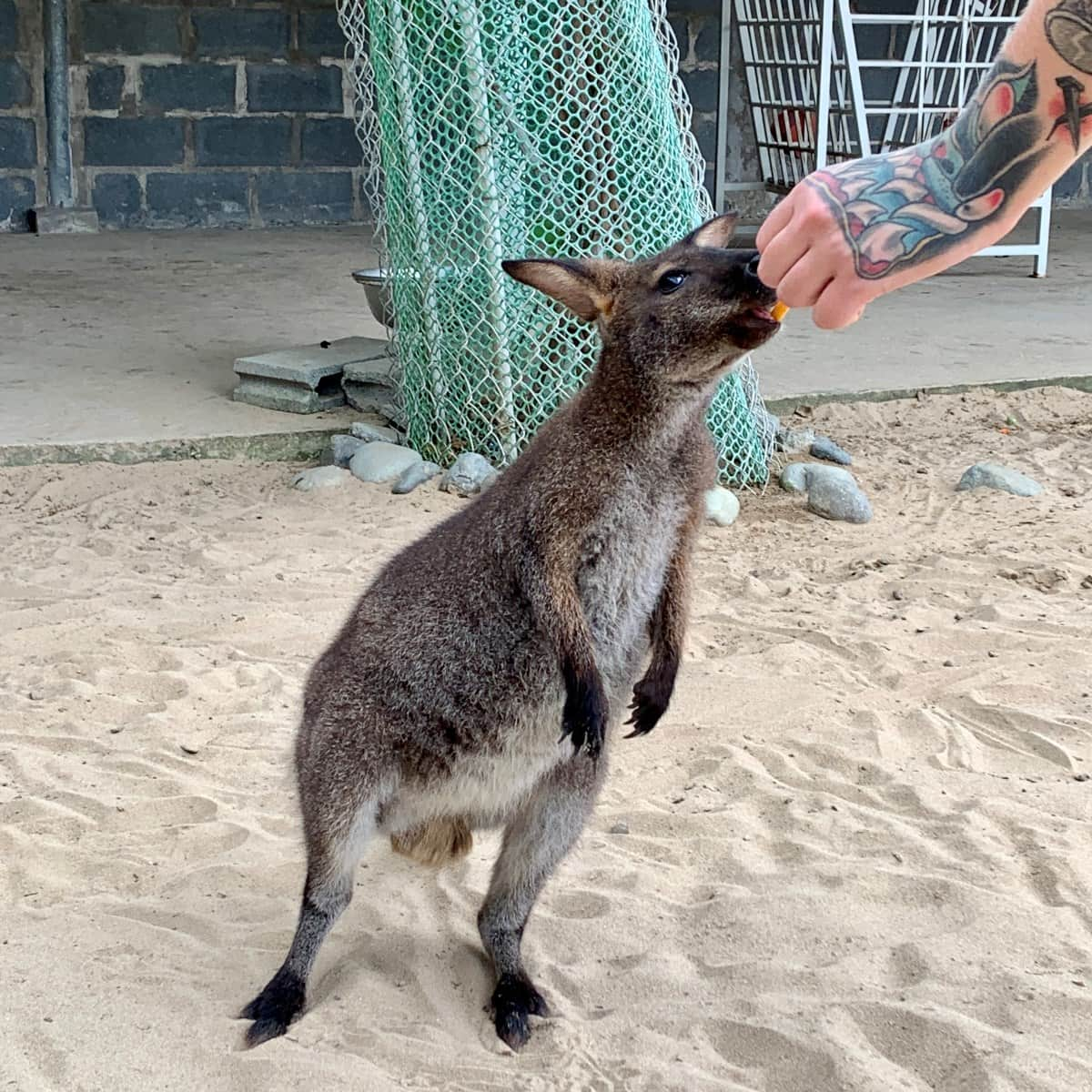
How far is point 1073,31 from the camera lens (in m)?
1.97

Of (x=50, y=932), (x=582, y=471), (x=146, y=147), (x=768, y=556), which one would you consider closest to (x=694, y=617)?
(x=768, y=556)

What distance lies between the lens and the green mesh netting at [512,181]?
206 inches

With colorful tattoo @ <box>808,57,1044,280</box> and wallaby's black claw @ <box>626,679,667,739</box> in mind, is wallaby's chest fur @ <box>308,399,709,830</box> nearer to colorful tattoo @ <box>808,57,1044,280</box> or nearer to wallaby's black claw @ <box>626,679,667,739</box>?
wallaby's black claw @ <box>626,679,667,739</box>

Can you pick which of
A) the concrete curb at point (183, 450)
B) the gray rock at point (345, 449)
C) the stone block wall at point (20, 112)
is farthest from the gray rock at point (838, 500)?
the stone block wall at point (20, 112)

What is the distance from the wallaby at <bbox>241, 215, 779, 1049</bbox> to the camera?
2.70 meters

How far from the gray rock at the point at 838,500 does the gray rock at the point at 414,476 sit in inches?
54.9

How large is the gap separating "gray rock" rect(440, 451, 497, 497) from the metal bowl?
31.2 inches

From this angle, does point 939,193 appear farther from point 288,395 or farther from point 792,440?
point 288,395

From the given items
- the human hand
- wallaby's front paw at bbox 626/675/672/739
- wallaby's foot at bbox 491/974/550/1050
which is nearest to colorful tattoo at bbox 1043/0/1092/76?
the human hand

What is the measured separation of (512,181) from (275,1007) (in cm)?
339

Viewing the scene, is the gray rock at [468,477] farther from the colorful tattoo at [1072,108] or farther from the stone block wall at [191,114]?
the stone block wall at [191,114]

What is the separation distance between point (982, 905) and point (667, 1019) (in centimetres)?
72

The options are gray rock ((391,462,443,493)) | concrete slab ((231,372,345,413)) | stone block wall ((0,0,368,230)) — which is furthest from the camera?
stone block wall ((0,0,368,230))

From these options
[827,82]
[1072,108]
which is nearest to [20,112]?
[827,82]
